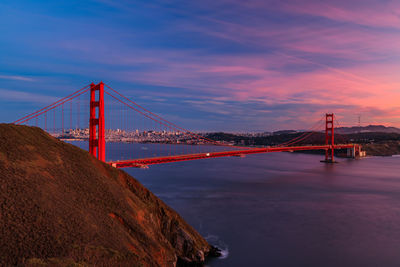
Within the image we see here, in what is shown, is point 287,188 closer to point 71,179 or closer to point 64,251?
point 71,179

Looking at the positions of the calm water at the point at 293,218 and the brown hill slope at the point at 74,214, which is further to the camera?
the calm water at the point at 293,218

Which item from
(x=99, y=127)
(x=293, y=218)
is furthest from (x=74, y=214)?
(x=293, y=218)

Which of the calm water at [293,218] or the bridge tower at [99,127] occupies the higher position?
the bridge tower at [99,127]

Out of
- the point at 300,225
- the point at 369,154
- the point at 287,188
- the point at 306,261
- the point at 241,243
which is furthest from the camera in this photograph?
the point at 369,154

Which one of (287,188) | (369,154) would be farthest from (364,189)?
(369,154)

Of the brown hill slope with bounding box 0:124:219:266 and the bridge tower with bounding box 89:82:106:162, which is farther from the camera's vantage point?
the bridge tower with bounding box 89:82:106:162
